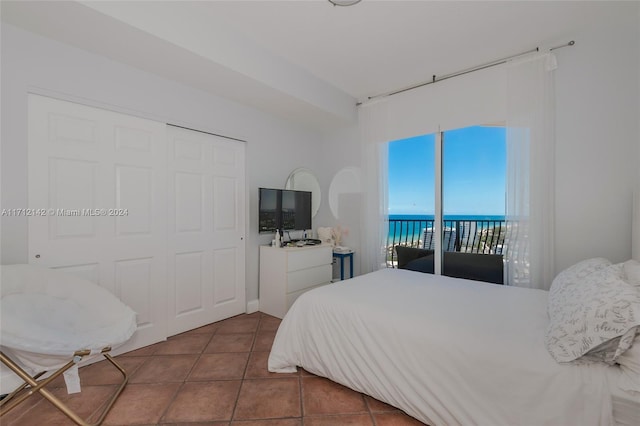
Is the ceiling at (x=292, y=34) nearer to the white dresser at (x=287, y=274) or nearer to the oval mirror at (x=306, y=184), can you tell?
the oval mirror at (x=306, y=184)

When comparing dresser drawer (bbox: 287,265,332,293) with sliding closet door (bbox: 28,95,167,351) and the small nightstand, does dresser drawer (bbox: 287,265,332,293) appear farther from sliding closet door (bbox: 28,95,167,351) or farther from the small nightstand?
sliding closet door (bbox: 28,95,167,351)

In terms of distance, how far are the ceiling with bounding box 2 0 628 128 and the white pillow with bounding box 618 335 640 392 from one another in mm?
2280

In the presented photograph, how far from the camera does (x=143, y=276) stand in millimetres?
2539

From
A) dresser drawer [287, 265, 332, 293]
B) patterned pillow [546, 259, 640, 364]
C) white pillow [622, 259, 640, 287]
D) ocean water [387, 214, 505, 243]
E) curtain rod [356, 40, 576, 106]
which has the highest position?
curtain rod [356, 40, 576, 106]

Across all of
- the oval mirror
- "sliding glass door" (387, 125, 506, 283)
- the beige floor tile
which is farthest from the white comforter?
the oval mirror

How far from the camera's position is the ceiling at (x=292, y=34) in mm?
1963

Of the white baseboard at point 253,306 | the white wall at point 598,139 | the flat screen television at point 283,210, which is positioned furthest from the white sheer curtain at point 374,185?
the white wall at point 598,139

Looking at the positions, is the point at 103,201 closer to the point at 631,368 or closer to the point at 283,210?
the point at 283,210

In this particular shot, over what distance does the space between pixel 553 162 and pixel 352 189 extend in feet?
7.23

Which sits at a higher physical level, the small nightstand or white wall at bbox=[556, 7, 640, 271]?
white wall at bbox=[556, 7, 640, 271]

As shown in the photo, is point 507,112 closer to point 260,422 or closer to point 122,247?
point 260,422

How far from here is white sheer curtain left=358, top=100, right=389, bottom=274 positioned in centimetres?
356

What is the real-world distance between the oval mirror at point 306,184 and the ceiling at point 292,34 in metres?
1.08

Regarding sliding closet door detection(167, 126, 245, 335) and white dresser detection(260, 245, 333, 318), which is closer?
sliding closet door detection(167, 126, 245, 335)
